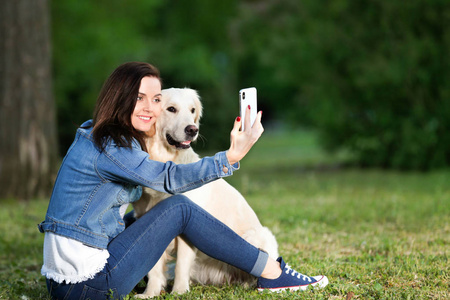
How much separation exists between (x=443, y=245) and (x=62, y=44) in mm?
13610

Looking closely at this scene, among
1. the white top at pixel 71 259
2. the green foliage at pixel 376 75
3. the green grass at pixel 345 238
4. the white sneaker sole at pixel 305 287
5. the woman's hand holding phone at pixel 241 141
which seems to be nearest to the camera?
the woman's hand holding phone at pixel 241 141

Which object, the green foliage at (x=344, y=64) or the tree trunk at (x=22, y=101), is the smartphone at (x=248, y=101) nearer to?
the tree trunk at (x=22, y=101)

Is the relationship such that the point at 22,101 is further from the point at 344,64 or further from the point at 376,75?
the point at 344,64

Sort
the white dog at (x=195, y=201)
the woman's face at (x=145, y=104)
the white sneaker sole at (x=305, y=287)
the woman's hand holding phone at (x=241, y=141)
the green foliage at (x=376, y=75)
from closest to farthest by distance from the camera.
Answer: the woman's hand holding phone at (x=241, y=141) → the woman's face at (x=145, y=104) → the white sneaker sole at (x=305, y=287) → the white dog at (x=195, y=201) → the green foliage at (x=376, y=75)

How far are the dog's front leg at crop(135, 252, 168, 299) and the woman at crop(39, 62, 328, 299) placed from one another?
1.21ft

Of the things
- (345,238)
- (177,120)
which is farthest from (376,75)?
(177,120)

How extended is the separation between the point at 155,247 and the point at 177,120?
0.92 m

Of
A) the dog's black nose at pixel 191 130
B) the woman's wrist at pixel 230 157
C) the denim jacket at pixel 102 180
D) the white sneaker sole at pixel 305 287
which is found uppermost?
the dog's black nose at pixel 191 130

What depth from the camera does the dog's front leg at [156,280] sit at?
11.0 feet

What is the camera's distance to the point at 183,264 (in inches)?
132

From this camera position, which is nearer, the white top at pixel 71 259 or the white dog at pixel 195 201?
the white top at pixel 71 259

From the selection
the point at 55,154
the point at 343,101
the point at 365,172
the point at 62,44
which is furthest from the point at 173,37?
the point at 55,154

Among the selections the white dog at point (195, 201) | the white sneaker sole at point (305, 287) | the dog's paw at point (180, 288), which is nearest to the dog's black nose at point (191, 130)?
the white dog at point (195, 201)

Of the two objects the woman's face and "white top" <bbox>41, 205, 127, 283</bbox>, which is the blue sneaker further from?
the woman's face
